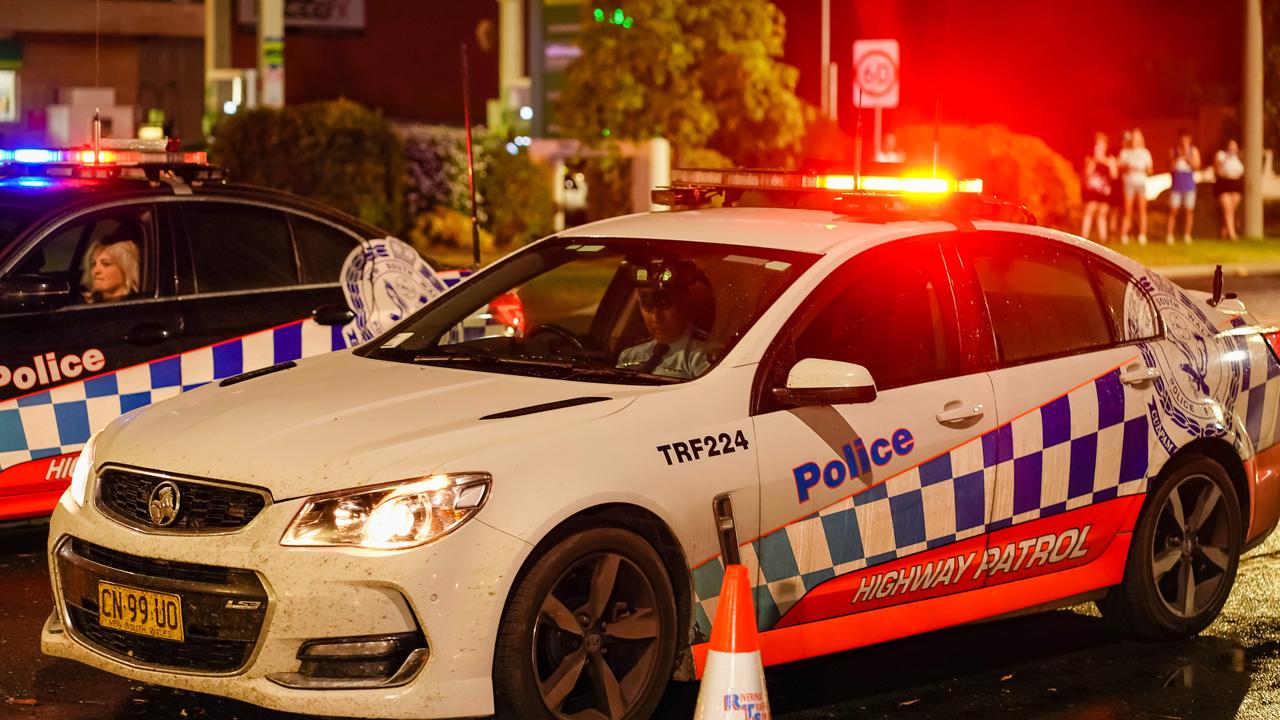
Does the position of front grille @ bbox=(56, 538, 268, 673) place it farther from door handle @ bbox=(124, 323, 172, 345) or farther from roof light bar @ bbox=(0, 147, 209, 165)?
roof light bar @ bbox=(0, 147, 209, 165)

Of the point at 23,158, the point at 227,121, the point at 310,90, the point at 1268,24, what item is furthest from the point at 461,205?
the point at 310,90

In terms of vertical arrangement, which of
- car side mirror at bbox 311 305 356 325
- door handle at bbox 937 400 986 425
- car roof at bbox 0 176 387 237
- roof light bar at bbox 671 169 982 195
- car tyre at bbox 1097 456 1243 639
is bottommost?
car tyre at bbox 1097 456 1243 639

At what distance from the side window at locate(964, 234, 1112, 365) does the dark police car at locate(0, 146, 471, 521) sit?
325cm

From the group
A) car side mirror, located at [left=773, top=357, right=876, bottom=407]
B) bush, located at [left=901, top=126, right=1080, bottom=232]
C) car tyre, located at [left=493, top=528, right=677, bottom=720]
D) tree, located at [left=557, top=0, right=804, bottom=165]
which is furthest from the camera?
bush, located at [left=901, top=126, right=1080, bottom=232]

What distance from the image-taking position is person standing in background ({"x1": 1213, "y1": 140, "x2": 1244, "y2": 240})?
31.4 meters

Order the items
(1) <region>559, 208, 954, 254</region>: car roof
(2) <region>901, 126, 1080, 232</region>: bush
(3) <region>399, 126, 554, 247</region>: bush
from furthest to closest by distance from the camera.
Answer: (3) <region>399, 126, 554, 247</region>: bush → (2) <region>901, 126, 1080, 232</region>: bush → (1) <region>559, 208, 954, 254</region>: car roof

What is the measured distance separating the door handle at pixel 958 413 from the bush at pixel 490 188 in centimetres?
2067

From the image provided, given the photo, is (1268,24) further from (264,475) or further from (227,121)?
(264,475)

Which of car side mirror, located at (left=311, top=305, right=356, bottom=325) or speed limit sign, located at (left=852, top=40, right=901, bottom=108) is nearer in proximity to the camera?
car side mirror, located at (left=311, top=305, right=356, bottom=325)

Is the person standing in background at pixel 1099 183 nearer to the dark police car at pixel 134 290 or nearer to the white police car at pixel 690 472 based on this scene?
the dark police car at pixel 134 290

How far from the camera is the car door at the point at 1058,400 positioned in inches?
244

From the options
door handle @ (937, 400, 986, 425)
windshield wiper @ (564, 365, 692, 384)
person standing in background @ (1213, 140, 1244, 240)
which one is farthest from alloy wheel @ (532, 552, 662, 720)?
person standing in background @ (1213, 140, 1244, 240)

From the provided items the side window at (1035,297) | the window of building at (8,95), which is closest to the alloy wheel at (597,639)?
the side window at (1035,297)

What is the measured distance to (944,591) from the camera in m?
6.04
